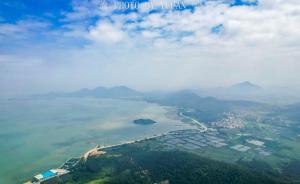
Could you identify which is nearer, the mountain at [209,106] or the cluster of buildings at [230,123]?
the cluster of buildings at [230,123]

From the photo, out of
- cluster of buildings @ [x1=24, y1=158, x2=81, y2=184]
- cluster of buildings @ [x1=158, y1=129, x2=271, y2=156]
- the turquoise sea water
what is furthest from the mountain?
cluster of buildings @ [x1=24, y1=158, x2=81, y2=184]

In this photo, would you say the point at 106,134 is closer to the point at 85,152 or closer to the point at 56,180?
the point at 85,152

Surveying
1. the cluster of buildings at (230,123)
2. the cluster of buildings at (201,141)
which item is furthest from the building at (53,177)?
the cluster of buildings at (230,123)

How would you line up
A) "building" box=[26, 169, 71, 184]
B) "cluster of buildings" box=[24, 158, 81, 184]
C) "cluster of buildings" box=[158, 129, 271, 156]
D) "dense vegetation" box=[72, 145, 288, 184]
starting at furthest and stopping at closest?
1. "cluster of buildings" box=[158, 129, 271, 156]
2. "cluster of buildings" box=[24, 158, 81, 184]
3. "building" box=[26, 169, 71, 184]
4. "dense vegetation" box=[72, 145, 288, 184]

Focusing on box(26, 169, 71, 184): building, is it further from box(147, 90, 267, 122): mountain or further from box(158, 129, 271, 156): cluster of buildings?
box(147, 90, 267, 122): mountain

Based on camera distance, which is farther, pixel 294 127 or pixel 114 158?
pixel 294 127

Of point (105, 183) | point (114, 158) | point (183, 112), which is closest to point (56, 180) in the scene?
point (105, 183)

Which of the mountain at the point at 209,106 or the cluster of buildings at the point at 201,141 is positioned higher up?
the mountain at the point at 209,106

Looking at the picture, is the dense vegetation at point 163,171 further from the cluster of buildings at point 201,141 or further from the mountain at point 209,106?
the mountain at point 209,106

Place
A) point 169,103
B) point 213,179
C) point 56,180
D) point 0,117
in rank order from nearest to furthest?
point 213,179 → point 56,180 → point 0,117 → point 169,103
